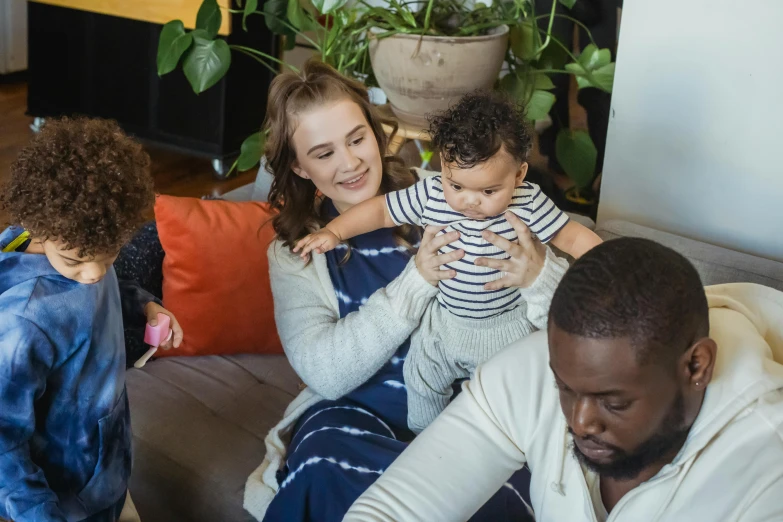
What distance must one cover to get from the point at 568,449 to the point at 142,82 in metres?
3.14

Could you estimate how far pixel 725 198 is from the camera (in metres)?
1.83

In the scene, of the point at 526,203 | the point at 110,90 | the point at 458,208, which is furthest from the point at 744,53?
A: the point at 110,90

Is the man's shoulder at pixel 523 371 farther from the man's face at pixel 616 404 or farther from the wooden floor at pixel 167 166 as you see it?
the wooden floor at pixel 167 166

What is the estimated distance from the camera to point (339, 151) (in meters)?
1.61

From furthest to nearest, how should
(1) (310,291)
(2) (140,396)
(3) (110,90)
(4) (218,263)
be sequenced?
(3) (110,90) → (4) (218,263) → (2) (140,396) → (1) (310,291)

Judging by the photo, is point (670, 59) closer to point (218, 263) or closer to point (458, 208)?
point (458, 208)

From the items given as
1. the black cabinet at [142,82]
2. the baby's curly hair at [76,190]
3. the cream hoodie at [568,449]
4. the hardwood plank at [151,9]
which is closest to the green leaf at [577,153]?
the cream hoodie at [568,449]

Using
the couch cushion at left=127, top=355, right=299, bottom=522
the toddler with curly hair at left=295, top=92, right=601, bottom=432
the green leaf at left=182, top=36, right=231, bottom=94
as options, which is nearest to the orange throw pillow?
the couch cushion at left=127, top=355, right=299, bottom=522

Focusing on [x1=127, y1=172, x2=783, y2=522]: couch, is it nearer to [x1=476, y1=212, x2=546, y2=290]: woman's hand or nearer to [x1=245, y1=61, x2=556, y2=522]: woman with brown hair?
[x1=245, y1=61, x2=556, y2=522]: woman with brown hair

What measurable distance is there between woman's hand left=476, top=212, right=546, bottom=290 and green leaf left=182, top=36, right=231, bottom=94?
1.42 m

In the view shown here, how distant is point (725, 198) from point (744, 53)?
31cm

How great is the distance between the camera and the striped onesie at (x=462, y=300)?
1.42 metres

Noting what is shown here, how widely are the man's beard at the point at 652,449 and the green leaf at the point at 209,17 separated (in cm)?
200

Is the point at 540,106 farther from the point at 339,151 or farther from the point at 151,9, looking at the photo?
the point at 151,9
